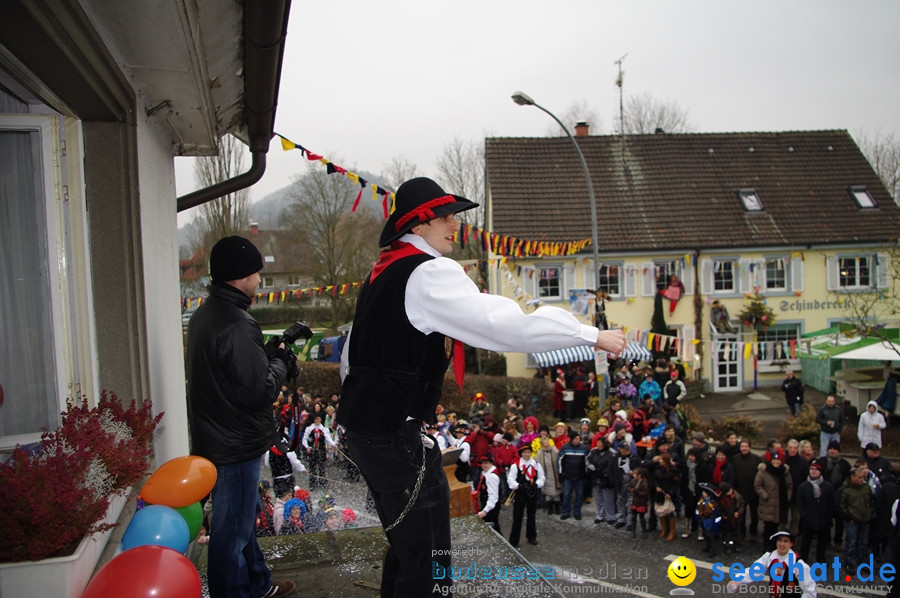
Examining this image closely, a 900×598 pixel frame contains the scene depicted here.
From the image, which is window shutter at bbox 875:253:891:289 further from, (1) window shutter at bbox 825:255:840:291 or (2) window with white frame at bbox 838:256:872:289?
(1) window shutter at bbox 825:255:840:291

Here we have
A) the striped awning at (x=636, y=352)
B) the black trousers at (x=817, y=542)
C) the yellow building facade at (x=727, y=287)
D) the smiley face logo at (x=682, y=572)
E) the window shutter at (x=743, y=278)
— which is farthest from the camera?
the window shutter at (x=743, y=278)

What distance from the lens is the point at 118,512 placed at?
2914 mm

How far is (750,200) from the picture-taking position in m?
25.1

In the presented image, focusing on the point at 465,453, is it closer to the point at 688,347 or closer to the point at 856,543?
the point at 856,543

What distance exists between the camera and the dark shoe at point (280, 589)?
3.64 meters

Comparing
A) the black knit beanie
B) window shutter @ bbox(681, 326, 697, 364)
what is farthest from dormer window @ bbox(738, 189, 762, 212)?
the black knit beanie

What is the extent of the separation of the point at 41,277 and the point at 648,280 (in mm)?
22318

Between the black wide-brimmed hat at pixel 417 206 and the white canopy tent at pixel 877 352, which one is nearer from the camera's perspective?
the black wide-brimmed hat at pixel 417 206

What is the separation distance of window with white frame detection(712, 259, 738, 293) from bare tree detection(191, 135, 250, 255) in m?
17.1

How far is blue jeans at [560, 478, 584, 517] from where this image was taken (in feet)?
36.8

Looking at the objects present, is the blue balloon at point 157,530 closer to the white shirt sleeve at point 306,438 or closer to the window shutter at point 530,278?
the white shirt sleeve at point 306,438

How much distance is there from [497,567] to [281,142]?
726 centimetres

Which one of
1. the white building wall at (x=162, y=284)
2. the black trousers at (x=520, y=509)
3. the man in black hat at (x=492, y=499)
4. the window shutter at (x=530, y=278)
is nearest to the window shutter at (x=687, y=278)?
the window shutter at (x=530, y=278)

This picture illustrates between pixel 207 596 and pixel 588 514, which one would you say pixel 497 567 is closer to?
pixel 207 596
